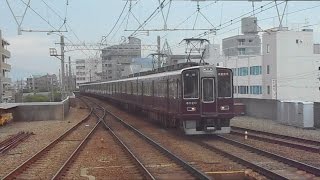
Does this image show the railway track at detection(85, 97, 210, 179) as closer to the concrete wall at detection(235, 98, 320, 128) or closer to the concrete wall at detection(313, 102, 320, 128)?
the concrete wall at detection(313, 102, 320, 128)

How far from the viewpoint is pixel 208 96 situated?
1972 cm

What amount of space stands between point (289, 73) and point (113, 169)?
50.1 meters

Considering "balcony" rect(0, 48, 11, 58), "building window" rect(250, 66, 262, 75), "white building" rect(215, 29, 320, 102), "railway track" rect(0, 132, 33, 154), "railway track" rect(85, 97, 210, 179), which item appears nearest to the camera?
"railway track" rect(85, 97, 210, 179)

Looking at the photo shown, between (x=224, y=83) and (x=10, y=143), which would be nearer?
(x=10, y=143)

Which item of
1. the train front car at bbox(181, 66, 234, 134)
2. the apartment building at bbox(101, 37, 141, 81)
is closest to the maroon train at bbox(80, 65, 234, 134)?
the train front car at bbox(181, 66, 234, 134)

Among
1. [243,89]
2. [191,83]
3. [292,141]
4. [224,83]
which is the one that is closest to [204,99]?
[191,83]

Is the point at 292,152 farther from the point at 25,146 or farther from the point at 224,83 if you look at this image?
the point at 25,146

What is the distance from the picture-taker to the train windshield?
19.9 meters

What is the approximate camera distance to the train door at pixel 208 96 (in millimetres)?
19594

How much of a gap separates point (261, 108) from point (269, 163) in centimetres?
1948

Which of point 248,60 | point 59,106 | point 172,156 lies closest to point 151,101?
point 59,106

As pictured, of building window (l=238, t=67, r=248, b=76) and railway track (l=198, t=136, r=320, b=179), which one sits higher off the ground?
building window (l=238, t=67, r=248, b=76)

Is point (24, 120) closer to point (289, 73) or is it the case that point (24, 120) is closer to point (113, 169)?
point (113, 169)

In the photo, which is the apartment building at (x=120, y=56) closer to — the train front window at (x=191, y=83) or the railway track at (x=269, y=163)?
the train front window at (x=191, y=83)
